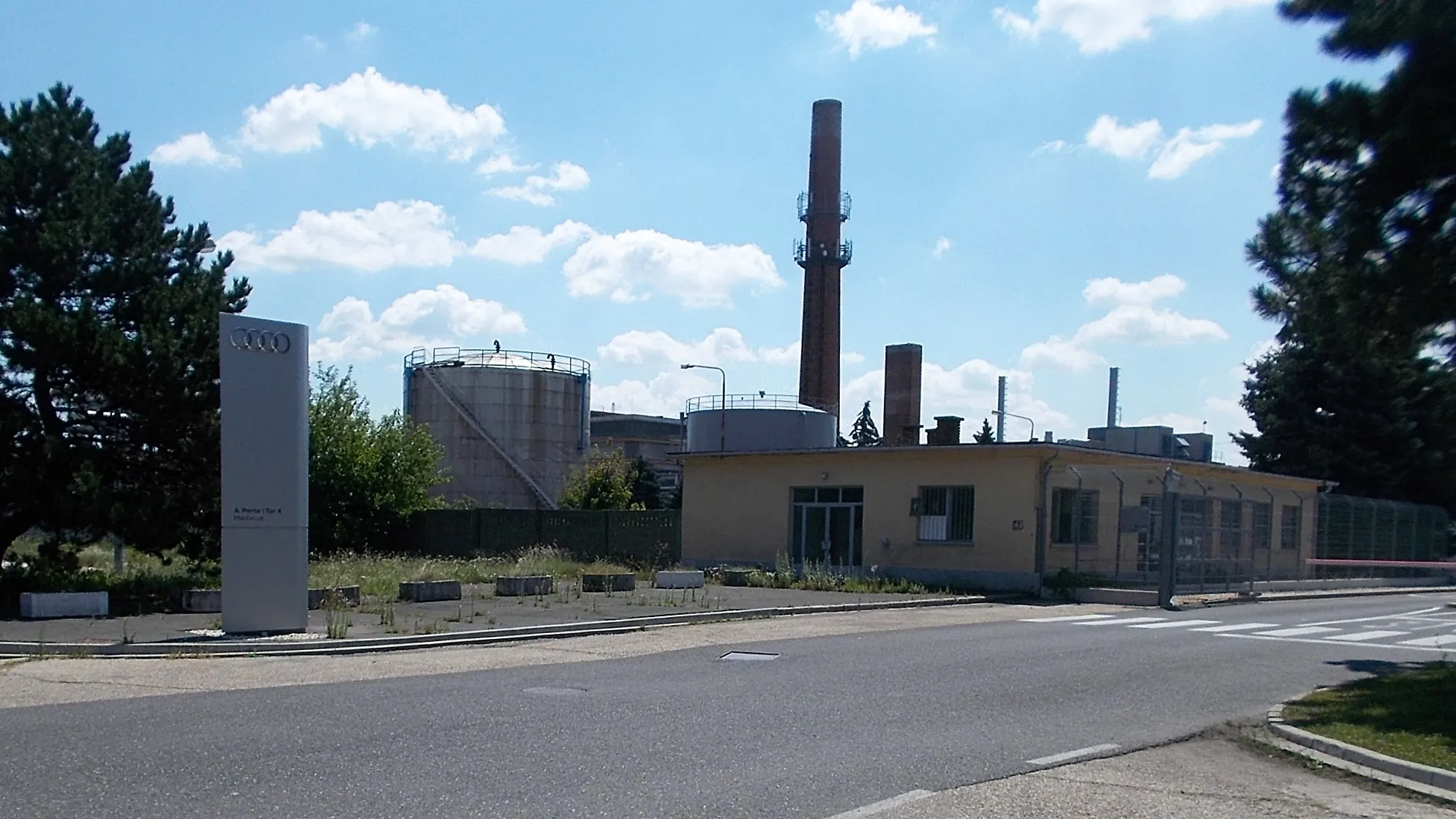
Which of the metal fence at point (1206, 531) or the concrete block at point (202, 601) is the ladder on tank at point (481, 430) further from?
the concrete block at point (202, 601)

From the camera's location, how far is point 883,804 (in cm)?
764

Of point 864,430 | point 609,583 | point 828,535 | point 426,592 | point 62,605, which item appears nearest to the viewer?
point 62,605

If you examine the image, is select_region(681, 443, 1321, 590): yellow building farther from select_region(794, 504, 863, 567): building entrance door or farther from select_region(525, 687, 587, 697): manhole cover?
select_region(525, 687, 587, 697): manhole cover

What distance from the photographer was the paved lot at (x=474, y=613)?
17406mm

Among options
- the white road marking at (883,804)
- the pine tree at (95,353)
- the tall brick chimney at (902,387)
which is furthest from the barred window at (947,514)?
the tall brick chimney at (902,387)

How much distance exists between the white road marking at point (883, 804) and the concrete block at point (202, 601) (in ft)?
52.6

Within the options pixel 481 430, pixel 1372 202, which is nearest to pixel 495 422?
pixel 481 430

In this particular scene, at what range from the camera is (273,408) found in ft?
60.2

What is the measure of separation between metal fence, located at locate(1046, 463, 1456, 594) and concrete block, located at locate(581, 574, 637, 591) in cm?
1058

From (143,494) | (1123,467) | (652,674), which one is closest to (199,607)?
(143,494)

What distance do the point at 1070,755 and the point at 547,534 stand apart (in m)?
34.9

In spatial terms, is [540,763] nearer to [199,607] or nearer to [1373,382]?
[199,607]

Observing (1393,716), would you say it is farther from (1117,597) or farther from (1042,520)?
(1042,520)

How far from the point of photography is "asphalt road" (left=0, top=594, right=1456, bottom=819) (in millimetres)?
7648
